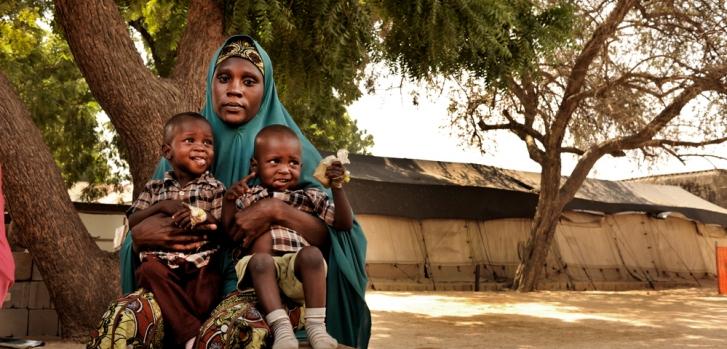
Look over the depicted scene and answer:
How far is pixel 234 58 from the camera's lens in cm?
280

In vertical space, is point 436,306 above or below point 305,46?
below

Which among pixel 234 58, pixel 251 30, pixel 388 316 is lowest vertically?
pixel 388 316

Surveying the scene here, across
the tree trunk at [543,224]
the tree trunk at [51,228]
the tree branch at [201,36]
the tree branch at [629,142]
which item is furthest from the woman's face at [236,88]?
the tree trunk at [543,224]

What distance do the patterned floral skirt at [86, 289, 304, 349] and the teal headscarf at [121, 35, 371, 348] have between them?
0.29m

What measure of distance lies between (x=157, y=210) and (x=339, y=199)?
0.59 meters

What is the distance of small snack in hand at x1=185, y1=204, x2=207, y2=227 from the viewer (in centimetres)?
235

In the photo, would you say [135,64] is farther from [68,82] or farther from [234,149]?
[68,82]

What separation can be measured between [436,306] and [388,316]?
202 cm

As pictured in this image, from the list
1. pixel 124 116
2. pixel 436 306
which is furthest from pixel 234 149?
pixel 436 306

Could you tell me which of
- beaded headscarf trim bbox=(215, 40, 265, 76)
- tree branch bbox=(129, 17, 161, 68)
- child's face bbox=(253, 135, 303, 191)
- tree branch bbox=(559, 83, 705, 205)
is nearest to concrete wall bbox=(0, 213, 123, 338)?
beaded headscarf trim bbox=(215, 40, 265, 76)

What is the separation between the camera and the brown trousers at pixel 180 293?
234cm

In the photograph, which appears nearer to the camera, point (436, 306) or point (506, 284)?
point (436, 306)

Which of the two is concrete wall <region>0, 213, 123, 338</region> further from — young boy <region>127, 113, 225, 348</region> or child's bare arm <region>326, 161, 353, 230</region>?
child's bare arm <region>326, 161, 353, 230</region>

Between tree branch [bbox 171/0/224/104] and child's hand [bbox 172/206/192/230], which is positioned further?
tree branch [bbox 171/0/224/104]
